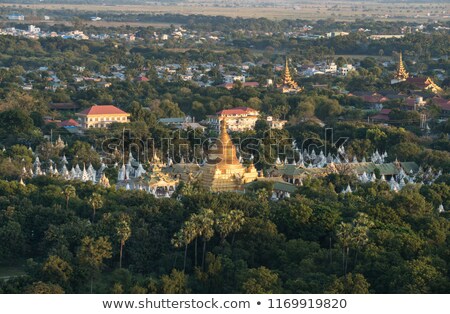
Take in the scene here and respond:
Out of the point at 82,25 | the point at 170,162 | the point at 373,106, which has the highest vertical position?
the point at 170,162

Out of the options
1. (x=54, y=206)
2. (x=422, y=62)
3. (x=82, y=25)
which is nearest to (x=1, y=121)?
(x=54, y=206)

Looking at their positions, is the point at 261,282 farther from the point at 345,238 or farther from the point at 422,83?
the point at 422,83

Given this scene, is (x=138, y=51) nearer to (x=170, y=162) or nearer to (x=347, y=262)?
(x=170, y=162)

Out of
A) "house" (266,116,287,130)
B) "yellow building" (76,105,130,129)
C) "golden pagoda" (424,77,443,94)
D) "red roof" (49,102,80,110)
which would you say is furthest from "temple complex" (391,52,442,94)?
"yellow building" (76,105,130,129)

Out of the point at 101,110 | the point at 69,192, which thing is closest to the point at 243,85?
the point at 101,110

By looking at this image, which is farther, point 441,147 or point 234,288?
point 441,147

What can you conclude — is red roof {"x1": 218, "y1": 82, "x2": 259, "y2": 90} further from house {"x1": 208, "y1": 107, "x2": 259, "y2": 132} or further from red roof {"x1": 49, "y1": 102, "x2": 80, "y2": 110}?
house {"x1": 208, "y1": 107, "x2": 259, "y2": 132}
